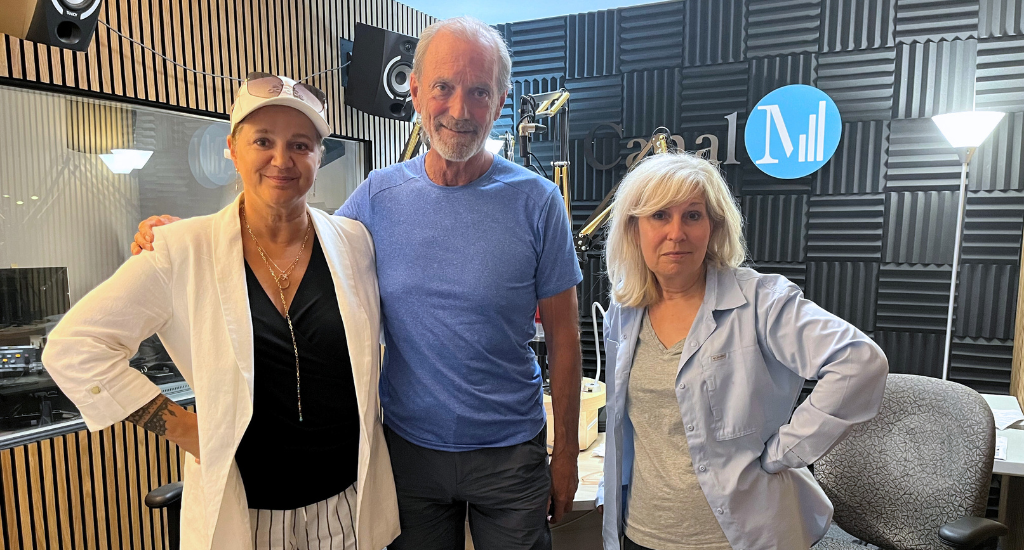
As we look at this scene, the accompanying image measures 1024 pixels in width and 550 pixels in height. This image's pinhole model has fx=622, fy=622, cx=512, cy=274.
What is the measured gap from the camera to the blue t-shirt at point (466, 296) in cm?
158

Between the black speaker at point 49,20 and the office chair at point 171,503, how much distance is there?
1.97 m

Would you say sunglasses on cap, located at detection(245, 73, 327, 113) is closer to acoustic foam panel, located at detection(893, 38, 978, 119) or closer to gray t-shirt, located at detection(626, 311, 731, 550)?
gray t-shirt, located at detection(626, 311, 731, 550)

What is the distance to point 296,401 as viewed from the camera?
143cm

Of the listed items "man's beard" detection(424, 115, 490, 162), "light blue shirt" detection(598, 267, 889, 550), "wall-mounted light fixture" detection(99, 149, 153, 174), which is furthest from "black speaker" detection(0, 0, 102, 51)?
"light blue shirt" detection(598, 267, 889, 550)

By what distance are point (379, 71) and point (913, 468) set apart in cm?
367

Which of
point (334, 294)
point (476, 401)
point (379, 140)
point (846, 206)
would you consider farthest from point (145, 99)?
point (846, 206)

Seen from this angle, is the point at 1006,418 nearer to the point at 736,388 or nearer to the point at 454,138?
the point at 736,388

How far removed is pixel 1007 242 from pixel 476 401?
14.5 feet

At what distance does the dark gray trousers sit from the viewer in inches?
63.2

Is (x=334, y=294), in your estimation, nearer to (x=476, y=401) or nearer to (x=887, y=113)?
(x=476, y=401)

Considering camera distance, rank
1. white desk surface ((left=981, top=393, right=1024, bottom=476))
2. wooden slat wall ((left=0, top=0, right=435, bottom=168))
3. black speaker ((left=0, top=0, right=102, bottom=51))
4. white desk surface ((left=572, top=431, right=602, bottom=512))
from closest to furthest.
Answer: white desk surface ((left=572, top=431, right=602, bottom=512)), white desk surface ((left=981, top=393, right=1024, bottom=476)), black speaker ((left=0, top=0, right=102, bottom=51)), wooden slat wall ((left=0, top=0, right=435, bottom=168))

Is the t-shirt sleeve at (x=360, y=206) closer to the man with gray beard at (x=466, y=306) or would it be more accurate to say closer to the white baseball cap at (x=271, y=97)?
the man with gray beard at (x=466, y=306)

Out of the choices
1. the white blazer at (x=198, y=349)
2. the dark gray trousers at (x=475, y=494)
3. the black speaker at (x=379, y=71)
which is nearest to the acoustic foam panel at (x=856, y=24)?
the black speaker at (x=379, y=71)

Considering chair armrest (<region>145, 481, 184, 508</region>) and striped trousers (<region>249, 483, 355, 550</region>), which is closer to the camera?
striped trousers (<region>249, 483, 355, 550</region>)
